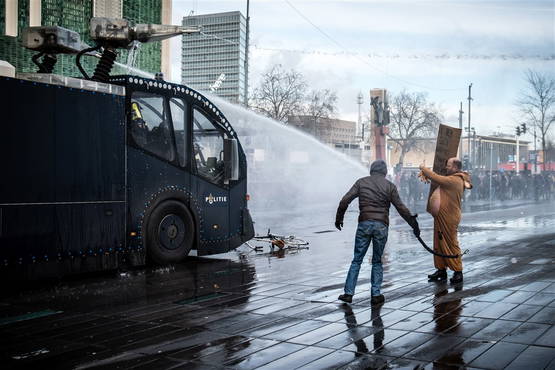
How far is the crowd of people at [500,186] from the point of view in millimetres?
42656

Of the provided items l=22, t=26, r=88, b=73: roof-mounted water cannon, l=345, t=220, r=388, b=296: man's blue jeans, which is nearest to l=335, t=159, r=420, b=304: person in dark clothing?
l=345, t=220, r=388, b=296: man's blue jeans

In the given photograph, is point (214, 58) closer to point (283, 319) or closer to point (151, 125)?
point (151, 125)

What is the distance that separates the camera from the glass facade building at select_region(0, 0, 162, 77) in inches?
1017

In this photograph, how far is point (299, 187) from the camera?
38219 mm

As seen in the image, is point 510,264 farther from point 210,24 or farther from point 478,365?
point 210,24

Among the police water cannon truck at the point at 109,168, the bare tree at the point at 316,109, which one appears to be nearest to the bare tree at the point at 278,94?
the bare tree at the point at 316,109

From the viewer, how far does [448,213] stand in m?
8.74

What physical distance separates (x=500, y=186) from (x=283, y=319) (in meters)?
45.5

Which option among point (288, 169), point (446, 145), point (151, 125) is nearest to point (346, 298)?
point (446, 145)

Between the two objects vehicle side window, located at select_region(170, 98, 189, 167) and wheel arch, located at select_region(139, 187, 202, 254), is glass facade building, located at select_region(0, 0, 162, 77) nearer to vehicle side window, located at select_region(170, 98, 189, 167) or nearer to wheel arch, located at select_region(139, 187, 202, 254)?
vehicle side window, located at select_region(170, 98, 189, 167)

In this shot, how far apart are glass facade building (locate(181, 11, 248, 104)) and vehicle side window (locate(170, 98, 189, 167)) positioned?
55063 millimetres

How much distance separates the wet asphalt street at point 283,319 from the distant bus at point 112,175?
526 mm

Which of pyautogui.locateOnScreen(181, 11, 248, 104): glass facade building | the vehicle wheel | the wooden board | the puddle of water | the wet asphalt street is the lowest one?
the puddle of water

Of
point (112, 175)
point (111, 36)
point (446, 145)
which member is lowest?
point (112, 175)
